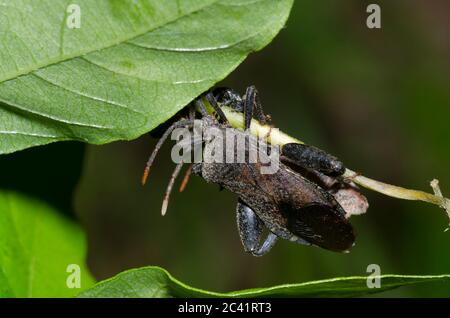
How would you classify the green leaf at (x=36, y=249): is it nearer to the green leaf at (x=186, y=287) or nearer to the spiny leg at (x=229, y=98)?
the green leaf at (x=186, y=287)

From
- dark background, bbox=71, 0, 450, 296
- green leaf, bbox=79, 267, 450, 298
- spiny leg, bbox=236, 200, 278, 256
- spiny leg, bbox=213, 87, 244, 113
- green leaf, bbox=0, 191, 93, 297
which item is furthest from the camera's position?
dark background, bbox=71, 0, 450, 296

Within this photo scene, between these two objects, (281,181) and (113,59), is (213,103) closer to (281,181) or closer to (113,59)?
(281,181)

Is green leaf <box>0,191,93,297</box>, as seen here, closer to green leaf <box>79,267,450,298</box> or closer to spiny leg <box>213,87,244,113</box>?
green leaf <box>79,267,450,298</box>

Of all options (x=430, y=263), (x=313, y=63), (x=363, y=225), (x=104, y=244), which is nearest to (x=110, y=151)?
(x=104, y=244)

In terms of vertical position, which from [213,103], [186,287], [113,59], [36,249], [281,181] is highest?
[213,103]

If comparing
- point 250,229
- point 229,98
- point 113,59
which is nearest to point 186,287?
point 113,59

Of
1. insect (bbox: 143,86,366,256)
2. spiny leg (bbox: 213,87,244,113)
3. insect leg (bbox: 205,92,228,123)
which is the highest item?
spiny leg (bbox: 213,87,244,113)

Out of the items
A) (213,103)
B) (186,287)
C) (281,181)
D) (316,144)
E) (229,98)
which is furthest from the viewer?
(316,144)

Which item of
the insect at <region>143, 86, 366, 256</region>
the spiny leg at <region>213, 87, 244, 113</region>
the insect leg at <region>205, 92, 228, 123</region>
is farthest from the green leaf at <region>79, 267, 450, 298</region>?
the spiny leg at <region>213, 87, 244, 113</region>
